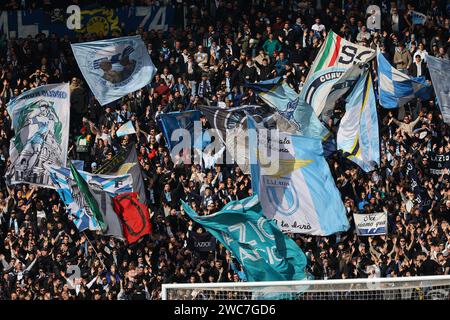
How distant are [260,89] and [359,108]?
1.99 meters

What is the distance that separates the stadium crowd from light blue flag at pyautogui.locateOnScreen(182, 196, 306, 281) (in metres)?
1.63

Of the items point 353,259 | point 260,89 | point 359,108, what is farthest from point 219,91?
point 353,259

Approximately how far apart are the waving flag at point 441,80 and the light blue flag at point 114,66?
5.47 metres

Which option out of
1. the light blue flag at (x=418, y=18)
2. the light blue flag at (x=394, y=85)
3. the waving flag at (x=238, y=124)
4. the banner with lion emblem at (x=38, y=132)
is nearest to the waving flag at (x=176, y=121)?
the waving flag at (x=238, y=124)

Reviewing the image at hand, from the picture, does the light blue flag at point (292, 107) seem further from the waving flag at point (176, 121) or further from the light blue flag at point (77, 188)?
the light blue flag at point (77, 188)

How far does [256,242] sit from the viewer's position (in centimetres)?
2416

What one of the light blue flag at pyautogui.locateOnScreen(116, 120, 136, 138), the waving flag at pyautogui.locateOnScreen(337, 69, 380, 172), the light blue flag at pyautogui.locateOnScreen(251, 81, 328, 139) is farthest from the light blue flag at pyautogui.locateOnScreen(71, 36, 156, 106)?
the waving flag at pyautogui.locateOnScreen(337, 69, 380, 172)

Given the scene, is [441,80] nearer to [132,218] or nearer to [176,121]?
[176,121]

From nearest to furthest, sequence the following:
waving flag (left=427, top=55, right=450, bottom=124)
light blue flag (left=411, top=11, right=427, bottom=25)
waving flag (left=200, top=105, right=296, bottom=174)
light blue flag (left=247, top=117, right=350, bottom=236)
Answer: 1. light blue flag (left=247, top=117, right=350, bottom=236)
2. waving flag (left=200, top=105, right=296, bottom=174)
3. waving flag (left=427, top=55, right=450, bottom=124)
4. light blue flag (left=411, top=11, right=427, bottom=25)

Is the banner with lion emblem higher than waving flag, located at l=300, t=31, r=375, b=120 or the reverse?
the reverse

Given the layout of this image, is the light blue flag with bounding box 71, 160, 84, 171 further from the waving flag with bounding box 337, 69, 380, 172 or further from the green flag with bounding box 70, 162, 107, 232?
the waving flag with bounding box 337, 69, 380, 172

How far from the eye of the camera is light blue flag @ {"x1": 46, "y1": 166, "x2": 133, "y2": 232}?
91.0 ft

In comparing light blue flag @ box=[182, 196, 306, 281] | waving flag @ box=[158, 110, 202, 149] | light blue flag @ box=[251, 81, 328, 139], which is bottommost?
light blue flag @ box=[182, 196, 306, 281]

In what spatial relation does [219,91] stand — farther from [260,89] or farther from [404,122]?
[404,122]
